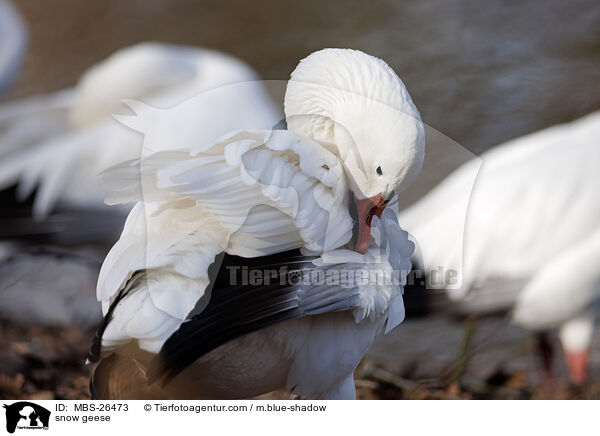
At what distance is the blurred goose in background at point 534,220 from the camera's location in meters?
1.19

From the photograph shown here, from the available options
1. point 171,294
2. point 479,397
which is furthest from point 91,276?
point 479,397

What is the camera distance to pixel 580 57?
121 cm

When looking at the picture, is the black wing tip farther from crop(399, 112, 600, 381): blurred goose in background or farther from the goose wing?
crop(399, 112, 600, 381): blurred goose in background

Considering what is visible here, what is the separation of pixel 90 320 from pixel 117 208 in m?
0.22

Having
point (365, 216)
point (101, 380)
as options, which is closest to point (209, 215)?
point (365, 216)

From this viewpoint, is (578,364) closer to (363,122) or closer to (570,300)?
(570,300)

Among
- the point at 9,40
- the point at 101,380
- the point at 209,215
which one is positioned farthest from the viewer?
the point at 9,40

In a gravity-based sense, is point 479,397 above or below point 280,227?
below

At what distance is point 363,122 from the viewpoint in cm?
85

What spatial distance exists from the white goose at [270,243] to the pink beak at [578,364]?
1.76ft
